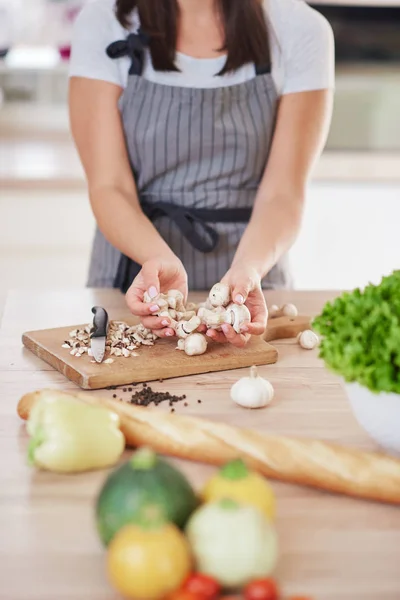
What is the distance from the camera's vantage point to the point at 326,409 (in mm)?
1205

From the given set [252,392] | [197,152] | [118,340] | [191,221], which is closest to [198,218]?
[191,221]

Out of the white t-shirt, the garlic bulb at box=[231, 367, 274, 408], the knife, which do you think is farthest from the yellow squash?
the white t-shirt

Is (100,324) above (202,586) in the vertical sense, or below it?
below

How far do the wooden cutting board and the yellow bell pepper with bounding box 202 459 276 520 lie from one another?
48 centimetres

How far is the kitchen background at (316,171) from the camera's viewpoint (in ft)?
8.98

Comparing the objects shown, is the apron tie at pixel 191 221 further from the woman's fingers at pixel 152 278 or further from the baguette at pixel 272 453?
the baguette at pixel 272 453

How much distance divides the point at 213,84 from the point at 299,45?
0.21m

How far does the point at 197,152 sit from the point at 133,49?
0.26 meters

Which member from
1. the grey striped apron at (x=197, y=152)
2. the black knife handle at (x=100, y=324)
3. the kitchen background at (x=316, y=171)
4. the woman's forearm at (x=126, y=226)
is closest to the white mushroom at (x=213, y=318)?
the black knife handle at (x=100, y=324)

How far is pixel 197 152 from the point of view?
→ 6.31 ft

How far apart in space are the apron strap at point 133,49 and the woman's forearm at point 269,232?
0.39 m

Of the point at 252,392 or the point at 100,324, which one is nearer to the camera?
the point at 252,392

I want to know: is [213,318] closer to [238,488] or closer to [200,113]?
[238,488]

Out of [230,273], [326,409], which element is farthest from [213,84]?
[326,409]
